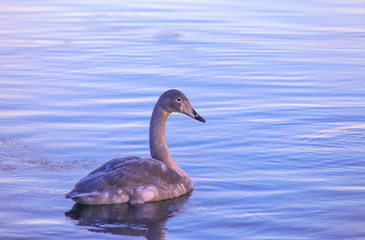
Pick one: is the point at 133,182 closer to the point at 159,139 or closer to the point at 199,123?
the point at 159,139

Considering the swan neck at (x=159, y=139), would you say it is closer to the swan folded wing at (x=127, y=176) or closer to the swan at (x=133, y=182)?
the swan at (x=133, y=182)

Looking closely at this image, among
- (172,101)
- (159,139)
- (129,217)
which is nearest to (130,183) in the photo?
(129,217)

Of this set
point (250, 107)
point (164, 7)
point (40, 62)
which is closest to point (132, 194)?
point (250, 107)

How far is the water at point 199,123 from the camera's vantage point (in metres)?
8.09

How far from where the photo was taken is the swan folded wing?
838cm

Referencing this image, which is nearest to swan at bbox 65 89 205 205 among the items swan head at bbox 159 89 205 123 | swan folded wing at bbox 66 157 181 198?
swan folded wing at bbox 66 157 181 198

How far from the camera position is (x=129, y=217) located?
8.16m

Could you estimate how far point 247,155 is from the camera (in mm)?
10625

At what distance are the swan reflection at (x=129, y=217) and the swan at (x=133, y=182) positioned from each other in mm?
93

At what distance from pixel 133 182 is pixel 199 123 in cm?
428

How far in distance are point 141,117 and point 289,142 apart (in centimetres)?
274

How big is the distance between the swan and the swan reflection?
9cm

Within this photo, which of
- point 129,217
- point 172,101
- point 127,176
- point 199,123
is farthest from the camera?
point 199,123

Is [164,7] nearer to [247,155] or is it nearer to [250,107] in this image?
[250,107]
